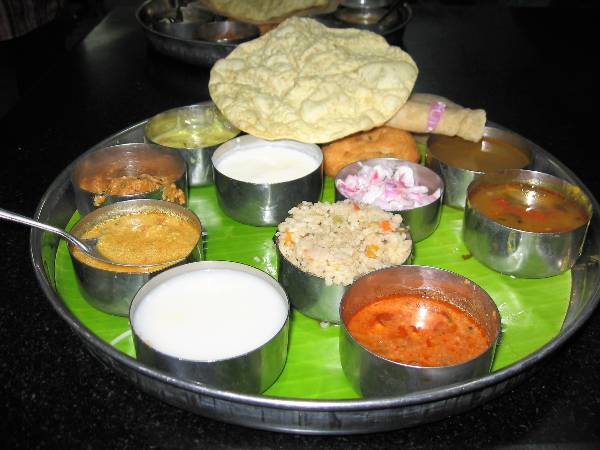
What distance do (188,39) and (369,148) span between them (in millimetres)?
1842

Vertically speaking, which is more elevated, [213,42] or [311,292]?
[213,42]

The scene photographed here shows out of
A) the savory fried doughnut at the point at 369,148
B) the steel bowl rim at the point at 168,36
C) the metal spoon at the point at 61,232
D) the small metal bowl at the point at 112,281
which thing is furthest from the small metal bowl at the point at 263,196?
the steel bowl rim at the point at 168,36

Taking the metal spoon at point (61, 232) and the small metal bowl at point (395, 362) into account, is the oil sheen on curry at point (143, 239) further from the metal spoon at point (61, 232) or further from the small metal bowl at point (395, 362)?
the small metal bowl at point (395, 362)

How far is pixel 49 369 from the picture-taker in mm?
1965

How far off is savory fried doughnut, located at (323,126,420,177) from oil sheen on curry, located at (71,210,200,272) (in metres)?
0.86

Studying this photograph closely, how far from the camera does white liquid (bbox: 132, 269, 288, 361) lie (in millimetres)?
1843

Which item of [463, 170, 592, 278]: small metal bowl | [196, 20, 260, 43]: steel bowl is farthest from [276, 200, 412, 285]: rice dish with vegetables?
[196, 20, 260, 43]: steel bowl

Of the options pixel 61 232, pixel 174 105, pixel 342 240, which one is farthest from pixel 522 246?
pixel 174 105

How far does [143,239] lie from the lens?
2291mm

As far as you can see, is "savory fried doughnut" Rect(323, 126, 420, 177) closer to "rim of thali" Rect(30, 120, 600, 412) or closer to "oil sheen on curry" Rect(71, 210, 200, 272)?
"oil sheen on curry" Rect(71, 210, 200, 272)

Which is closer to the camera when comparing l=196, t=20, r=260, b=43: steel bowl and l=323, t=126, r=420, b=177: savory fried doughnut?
l=323, t=126, r=420, b=177: savory fried doughnut

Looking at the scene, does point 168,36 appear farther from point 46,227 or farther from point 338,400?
point 338,400

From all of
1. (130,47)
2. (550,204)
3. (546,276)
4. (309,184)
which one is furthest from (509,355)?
(130,47)

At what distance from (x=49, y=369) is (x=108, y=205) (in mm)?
686
